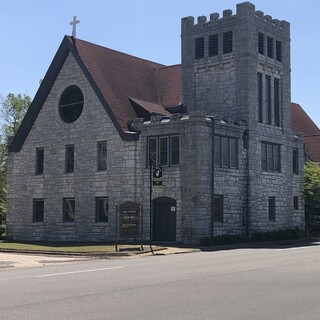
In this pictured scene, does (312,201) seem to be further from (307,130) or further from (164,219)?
(307,130)

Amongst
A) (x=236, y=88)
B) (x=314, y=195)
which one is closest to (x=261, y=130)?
(x=236, y=88)

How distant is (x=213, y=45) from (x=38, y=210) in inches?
630

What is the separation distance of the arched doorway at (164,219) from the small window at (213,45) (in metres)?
10.6

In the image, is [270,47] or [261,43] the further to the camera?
[270,47]

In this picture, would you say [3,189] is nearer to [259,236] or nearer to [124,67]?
[124,67]

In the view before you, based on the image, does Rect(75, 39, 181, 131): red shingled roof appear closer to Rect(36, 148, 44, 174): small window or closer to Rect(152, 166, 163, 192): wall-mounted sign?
Rect(152, 166, 163, 192): wall-mounted sign

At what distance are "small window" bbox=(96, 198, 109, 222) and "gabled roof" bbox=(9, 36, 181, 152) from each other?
4.28 metres

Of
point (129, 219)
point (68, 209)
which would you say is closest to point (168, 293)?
point (129, 219)

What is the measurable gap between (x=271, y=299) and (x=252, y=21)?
92.0 feet

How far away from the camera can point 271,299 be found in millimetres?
10789

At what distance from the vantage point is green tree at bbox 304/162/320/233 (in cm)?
4194

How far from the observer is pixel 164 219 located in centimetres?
3316

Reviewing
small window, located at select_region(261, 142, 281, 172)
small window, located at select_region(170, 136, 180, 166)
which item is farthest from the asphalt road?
small window, located at select_region(261, 142, 281, 172)

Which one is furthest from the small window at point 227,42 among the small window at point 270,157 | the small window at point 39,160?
the small window at point 39,160
